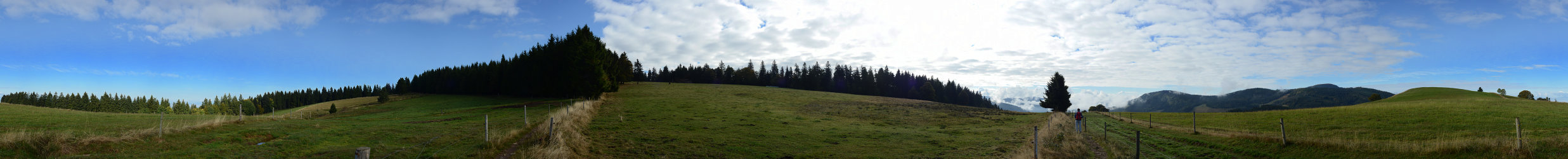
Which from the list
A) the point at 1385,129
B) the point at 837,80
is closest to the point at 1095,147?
the point at 1385,129

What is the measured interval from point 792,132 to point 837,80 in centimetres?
9258

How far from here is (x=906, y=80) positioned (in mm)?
120500

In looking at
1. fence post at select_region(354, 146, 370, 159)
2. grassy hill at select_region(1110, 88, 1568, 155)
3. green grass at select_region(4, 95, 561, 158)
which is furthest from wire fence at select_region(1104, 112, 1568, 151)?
green grass at select_region(4, 95, 561, 158)

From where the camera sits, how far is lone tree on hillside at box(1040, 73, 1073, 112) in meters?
70.8

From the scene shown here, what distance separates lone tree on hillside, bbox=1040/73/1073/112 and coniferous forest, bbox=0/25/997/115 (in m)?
12.2

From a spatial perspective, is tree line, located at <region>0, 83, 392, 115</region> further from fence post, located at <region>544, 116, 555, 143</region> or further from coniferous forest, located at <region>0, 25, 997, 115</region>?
fence post, located at <region>544, 116, 555, 143</region>

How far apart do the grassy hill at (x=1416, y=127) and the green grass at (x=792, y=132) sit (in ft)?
30.0

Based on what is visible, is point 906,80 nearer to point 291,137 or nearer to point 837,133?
point 837,133

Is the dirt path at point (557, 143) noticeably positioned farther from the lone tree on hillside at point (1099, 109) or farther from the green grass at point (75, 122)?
the lone tree on hillside at point (1099, 109)

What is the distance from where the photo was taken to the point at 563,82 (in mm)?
50000

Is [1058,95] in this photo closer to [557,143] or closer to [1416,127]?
[1416,127]

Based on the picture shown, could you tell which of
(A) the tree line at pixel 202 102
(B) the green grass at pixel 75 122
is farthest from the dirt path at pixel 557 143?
(A) the tree line at pixel 202 102

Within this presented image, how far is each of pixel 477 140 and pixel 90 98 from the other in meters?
126

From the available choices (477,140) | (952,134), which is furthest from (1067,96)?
(477,140)
